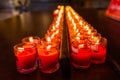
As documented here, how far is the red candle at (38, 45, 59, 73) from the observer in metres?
0.75

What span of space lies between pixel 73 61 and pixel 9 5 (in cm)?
670

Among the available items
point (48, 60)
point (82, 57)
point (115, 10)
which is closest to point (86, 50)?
point (82, 57)

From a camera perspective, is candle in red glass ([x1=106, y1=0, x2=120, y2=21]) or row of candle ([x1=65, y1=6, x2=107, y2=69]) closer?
row of candle ([x1=65, y1=6, x2=107, y2=69])

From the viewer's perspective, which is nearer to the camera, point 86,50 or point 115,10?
point 86,50

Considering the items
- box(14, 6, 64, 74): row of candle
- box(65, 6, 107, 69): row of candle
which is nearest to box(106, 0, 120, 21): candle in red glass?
box(65, 6, 107, 69): row of candle

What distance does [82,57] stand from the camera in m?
0.78

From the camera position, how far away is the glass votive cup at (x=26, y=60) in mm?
760

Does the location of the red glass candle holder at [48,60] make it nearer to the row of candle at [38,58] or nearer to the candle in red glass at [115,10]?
the row of candle at [38,58]

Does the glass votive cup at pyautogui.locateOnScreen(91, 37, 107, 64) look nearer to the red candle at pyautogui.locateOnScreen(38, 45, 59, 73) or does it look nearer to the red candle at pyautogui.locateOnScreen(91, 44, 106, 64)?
the red candle at pyautogui.locateOnScreen(91, 44, 106, 64)

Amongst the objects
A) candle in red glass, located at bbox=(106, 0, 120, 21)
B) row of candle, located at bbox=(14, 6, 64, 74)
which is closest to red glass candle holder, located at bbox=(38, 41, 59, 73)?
row of candle, located at bbox=(14, 6, 64, 74)

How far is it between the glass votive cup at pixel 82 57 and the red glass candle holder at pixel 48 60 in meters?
0.08

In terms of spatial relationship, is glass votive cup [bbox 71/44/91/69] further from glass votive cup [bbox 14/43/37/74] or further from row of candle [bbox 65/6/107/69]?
glass votive cup [bbox 14/43/37/74]

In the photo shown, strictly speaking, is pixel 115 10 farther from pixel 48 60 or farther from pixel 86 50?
pixel 48 60

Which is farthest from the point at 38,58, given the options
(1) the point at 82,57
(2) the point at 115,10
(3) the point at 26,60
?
(2) the point at 115,10
